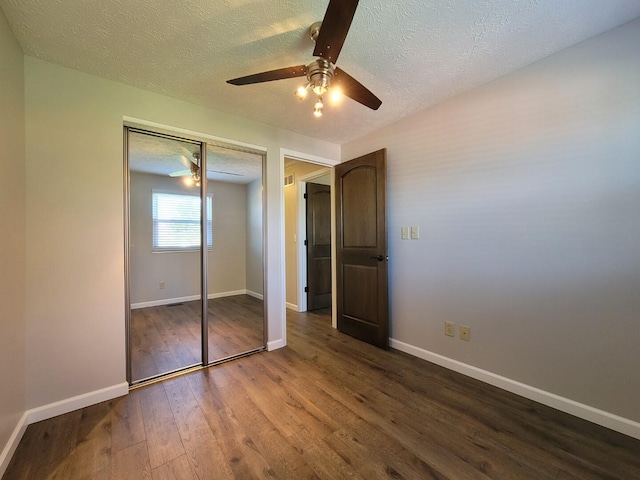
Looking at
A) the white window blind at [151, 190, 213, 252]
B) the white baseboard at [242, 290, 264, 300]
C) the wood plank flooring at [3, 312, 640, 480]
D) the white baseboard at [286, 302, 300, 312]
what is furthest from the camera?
the white baseboard at [286, 302, 300, 312]

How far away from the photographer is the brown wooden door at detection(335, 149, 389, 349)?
8.86 ft

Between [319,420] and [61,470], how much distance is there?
1.35m

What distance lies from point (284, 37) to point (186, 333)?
8.62 feet

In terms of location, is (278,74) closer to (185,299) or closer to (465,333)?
(185,299)

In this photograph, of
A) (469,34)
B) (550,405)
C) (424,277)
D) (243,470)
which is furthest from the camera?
(424,277)

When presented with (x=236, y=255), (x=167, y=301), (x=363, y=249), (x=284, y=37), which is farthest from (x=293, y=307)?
(x=284, y=37)

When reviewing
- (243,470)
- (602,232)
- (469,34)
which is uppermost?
(469,34)

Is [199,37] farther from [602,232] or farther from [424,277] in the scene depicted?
[602,232]

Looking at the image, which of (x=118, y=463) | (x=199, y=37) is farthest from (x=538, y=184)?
(x=118, y=463)

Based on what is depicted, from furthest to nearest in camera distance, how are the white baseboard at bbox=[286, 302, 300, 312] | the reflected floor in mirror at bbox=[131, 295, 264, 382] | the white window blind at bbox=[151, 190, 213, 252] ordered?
1. the white baseboard at bbox=[286, 302, 300, 312]
2. the white window blind at bbox=[151, 190, 213, 252]
3. the reflected floor in mirror at bbox=[131, 295, 264, 382]

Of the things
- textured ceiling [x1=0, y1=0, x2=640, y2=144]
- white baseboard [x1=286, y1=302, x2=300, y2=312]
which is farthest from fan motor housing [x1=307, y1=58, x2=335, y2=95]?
white baseboard [x1=286, y1=302, x2=300, y2=312]

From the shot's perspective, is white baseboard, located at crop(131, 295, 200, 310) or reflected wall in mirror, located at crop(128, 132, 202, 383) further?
white baseboard, located at crop(131, 295, 200, 310)

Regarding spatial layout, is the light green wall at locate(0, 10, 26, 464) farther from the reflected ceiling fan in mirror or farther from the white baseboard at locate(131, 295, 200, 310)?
the reflected ceiling fan in mirror

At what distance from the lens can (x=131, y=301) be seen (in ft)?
6.82
